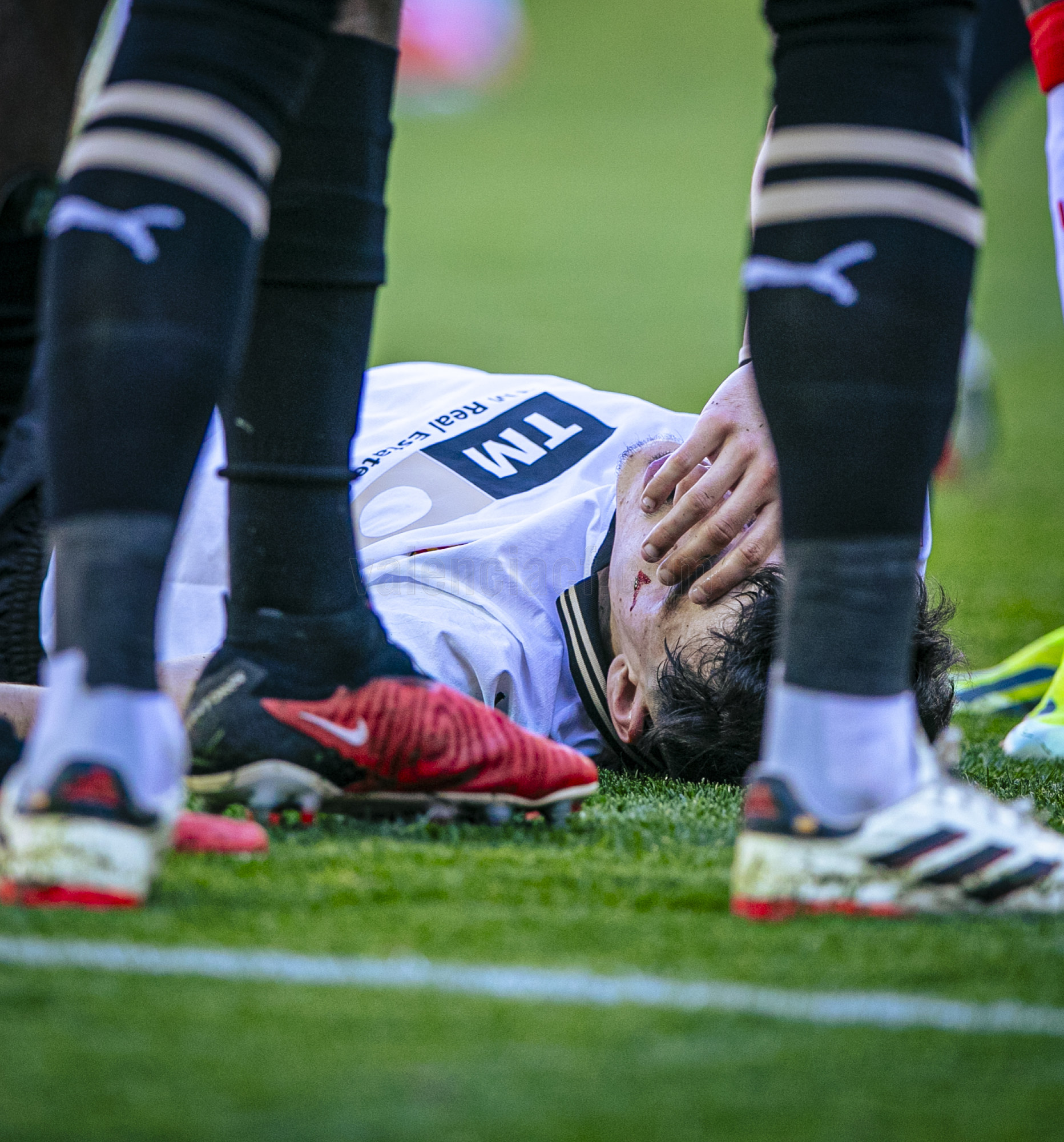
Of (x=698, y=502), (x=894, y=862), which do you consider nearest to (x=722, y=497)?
(x=698, y=502)

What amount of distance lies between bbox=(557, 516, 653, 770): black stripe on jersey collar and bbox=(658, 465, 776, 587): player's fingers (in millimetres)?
177

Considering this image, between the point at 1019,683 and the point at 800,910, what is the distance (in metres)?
1.92

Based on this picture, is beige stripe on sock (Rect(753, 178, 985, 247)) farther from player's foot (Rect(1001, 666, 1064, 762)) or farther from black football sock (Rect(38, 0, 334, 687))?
player's foot (Rect(1001, 666, 1064, 762))

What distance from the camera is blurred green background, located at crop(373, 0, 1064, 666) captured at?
6969mm

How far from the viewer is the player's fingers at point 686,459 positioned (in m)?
1.83

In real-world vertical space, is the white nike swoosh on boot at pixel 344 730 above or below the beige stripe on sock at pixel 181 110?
below

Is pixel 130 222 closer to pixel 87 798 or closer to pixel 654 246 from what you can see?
pixel 87 798

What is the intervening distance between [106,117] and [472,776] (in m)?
0.71

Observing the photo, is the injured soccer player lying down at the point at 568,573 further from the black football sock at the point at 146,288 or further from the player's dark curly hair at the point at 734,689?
the black football sock at the point at 146,288

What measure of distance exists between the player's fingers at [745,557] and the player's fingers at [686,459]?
106mm

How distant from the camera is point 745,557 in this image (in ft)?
6.08

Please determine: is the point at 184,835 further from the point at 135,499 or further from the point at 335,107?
the point at 335,107

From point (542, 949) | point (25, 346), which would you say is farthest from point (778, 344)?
point (25, 346)

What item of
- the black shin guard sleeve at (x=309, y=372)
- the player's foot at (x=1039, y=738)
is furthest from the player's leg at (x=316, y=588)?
the player's foot at (x=1039, y=738)
